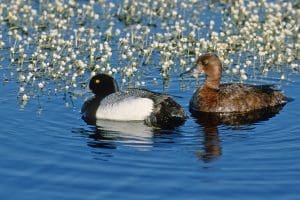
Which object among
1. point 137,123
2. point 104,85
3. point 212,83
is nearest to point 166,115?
point 137,123

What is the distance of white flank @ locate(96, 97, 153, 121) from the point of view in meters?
15.6

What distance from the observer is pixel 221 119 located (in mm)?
16297

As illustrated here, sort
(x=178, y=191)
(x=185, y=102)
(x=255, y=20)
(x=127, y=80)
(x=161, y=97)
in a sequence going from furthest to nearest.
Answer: (x=255, y=20), (x=127, y=80), (x=185, y=102), (x=161, y=97), (x=178, y=191)

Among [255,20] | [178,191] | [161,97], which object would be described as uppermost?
[255,20]

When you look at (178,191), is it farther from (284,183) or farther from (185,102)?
(185,102)

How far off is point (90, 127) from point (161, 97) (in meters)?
1.47

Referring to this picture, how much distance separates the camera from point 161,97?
620 inches

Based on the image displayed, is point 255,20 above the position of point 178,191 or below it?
above

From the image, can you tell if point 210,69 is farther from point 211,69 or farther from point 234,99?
point 234,99

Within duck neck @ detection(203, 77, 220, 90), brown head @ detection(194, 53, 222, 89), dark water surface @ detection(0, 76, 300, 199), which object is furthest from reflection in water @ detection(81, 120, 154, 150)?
brown head @ detection(194, 53, 222, 89)

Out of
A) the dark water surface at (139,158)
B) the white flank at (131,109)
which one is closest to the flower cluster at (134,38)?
the white flank at (131,109)

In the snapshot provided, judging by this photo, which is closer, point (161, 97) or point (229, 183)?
point (229, 183)

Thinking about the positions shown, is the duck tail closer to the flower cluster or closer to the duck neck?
the duck neck

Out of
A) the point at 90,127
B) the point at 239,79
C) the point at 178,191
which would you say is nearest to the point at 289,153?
the point at 178,191
